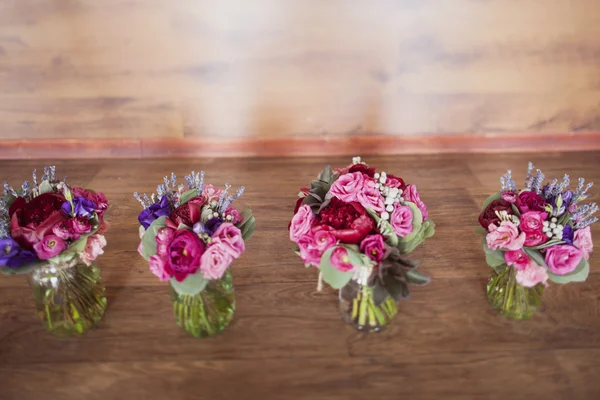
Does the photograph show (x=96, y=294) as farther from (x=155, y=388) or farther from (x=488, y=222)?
(x=488, y=222)

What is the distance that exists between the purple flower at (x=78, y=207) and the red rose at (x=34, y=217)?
1 centimetres

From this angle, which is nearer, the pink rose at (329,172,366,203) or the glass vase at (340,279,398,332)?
the pink rose at (329,172,366,203)

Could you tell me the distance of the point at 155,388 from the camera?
40.3 inches

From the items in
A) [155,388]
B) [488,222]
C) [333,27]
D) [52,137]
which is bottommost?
[155,388]

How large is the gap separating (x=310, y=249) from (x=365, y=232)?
116 millimetres

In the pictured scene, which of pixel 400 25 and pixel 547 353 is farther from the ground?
pixel 400 25

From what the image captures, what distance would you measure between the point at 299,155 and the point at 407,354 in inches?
43.9

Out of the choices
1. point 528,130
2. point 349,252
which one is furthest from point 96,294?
point 528,130

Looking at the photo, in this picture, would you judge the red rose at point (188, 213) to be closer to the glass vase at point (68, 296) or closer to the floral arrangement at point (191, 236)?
the floral arrangement at point (191, 236)

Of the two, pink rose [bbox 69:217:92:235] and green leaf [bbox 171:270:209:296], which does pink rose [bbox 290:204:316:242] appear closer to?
green leaf [bbox 171:270:209:296]

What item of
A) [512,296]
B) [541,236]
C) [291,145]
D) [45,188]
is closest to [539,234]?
[541,236]

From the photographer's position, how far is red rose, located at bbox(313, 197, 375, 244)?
3.02 ft

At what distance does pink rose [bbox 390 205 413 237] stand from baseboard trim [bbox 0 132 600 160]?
42.6 inches

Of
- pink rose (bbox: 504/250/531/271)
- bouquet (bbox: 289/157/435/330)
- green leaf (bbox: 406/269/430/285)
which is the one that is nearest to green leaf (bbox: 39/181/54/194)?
bouquet (bbox: 289/157/435/330)
